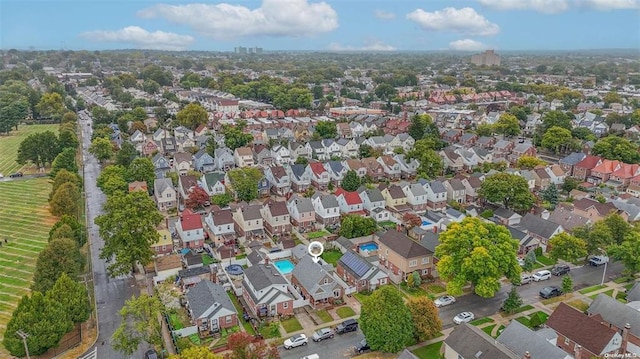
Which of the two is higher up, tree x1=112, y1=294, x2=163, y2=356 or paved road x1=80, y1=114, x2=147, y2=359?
tree x1=112, y1=294, x2=163, y2=356

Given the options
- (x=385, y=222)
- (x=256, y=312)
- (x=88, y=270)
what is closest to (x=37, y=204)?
(x=88, y=270)

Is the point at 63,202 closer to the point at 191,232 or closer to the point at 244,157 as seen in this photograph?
the point at 191,232

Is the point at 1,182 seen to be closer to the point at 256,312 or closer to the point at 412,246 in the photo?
the point at 256,312

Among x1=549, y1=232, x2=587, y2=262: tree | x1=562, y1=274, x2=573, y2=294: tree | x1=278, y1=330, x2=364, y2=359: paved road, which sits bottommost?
x1=278, y1=330, x2=364, y2=359: paved road

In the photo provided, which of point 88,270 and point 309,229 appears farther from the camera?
point 309,229

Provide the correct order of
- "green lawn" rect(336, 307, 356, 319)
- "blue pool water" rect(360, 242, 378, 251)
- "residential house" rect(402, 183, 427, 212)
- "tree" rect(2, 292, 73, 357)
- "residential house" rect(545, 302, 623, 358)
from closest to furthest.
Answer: "tree" rect(2, 292, 73, 357), "residential house" rect(545, 302, 623, 358), "green lawn" rect(336, 307, 356, 319), "blue pool water" rect(360, 242, 378, 251), "residential house" rect(402, 183, 427, 212)

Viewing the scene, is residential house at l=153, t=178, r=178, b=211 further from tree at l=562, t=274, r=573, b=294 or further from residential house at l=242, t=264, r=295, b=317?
tree at l=562, t=274, r=573, b=294

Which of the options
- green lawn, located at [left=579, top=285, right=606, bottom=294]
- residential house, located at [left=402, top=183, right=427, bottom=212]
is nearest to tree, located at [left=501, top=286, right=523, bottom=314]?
green lawn, located at [left=579, top=285, right=606, bottom=294]
